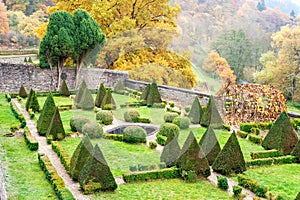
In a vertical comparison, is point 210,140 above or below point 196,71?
below

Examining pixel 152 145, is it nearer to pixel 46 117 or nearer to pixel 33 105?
pixel 46 117

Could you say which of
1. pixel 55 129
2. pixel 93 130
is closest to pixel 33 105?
pixel 55 129

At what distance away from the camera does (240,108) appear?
17875 millimetres

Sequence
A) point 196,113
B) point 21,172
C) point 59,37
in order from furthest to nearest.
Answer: point 59,37
point 196,113
point 21,172

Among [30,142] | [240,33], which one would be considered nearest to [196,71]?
[30,142]

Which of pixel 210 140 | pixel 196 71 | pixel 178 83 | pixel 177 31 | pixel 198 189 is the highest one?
pixel 177 31

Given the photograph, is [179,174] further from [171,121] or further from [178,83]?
[178,83]

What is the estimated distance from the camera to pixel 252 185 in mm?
9477

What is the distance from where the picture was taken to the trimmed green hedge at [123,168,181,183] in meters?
9.73

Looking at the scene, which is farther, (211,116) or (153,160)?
(211,116)

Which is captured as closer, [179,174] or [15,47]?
[179,174]

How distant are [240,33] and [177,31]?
34.9 m

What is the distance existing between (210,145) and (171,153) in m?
1.39

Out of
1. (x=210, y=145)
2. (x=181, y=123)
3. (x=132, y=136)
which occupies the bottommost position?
(x=132, y=136)
